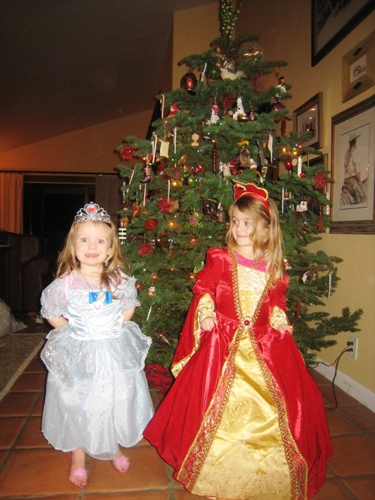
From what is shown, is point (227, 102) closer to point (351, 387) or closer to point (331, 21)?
point (331, 21)

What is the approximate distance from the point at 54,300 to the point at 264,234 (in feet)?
3.28

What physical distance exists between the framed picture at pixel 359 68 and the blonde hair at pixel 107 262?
6.15 feet

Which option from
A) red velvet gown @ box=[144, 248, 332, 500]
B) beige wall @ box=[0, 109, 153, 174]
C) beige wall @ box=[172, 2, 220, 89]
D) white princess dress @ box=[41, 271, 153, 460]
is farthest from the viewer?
beige wall @ box=[0, 109, 153, 174]

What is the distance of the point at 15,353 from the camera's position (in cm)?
337

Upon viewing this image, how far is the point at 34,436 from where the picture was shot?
79.4 inches

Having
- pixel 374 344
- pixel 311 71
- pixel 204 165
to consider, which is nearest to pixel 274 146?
pixel 204 165

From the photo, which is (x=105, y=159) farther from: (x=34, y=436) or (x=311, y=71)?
(x=34, y=436)

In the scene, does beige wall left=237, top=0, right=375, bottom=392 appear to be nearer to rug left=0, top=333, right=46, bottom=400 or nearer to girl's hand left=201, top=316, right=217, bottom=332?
girl's hand left=201, top=316, right=217, bottom=332

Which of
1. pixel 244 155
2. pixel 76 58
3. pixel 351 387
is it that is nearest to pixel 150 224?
pixel 244 155

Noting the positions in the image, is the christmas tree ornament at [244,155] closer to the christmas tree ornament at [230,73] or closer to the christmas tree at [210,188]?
the christmas tree at [210,188]

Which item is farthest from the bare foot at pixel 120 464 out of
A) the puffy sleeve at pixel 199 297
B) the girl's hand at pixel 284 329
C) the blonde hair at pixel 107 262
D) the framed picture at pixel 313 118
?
the framed picture at pixel 313 118

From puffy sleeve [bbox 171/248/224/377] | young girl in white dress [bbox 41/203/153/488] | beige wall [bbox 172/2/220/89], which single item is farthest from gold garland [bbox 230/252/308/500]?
beige wall [bbox 172/2/220/89]

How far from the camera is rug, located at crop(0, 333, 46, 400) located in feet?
9.21

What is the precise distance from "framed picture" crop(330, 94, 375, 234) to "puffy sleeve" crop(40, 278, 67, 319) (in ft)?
6.17
